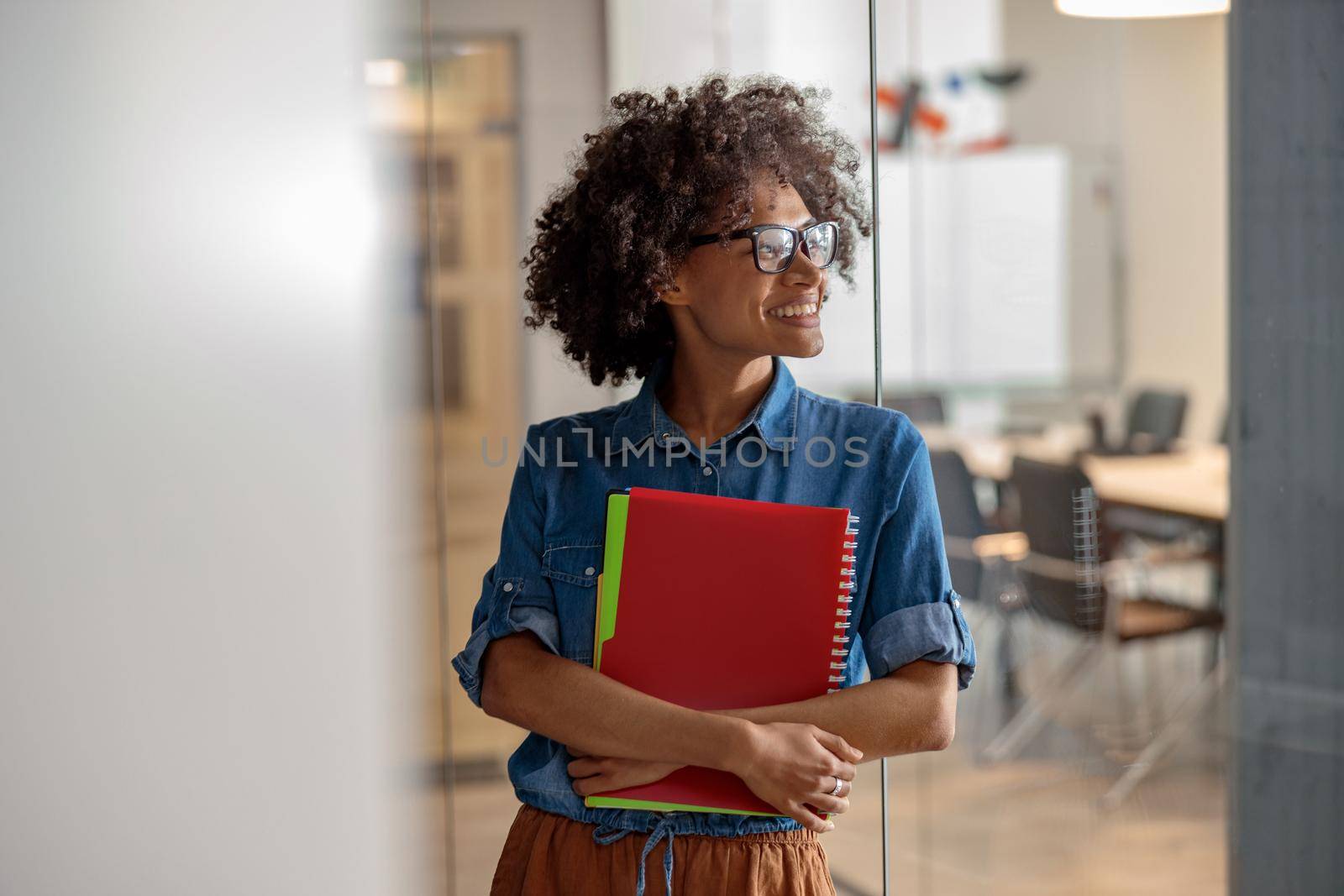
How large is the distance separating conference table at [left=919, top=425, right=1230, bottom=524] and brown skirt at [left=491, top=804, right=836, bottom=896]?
1.22 meters

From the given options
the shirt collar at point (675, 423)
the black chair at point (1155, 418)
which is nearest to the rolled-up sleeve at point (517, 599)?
the shirt collar at point (675, 423)

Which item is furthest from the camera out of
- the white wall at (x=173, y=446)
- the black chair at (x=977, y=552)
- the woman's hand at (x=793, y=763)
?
the black chair at (x=977, y=552)

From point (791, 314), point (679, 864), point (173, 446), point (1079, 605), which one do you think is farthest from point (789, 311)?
point (1079, 605)

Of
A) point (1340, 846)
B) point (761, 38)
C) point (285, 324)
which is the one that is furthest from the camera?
point (1340, 846)

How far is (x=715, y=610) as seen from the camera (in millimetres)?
1302

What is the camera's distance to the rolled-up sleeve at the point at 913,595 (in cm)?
126

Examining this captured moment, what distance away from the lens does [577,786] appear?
1.30 meters

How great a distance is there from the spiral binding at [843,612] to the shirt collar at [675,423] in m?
0.13

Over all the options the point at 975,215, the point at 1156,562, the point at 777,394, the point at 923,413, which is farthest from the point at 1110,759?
the point at 777,394

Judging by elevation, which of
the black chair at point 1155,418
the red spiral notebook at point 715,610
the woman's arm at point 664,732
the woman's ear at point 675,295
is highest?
the woman's ear at point 675,295

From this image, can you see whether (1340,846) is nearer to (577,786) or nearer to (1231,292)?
(1231,292)

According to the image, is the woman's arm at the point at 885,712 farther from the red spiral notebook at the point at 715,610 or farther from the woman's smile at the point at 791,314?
the woman's smile at the point at 791,314

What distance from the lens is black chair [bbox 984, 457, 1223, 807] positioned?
2.38 meters

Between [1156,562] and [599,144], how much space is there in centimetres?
166
